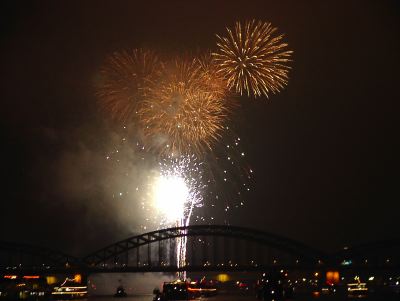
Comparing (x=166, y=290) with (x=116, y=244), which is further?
(x=116, y=244)

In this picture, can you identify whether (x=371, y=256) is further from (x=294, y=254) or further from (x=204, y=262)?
(x=204, y=262)

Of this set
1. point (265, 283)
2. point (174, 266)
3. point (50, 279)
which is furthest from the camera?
point (50, 279)

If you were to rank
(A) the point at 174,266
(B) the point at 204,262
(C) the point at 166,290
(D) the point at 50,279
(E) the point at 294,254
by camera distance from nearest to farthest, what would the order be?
(C) the point at 166,290, (A) the point at 174,266, (D) the point at 50,279, (B) the point at 204,262, (E) the point at 294,254

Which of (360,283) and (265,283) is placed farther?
(360,283)

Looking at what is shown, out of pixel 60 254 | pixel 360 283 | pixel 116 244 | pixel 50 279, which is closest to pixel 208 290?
pixel 360 283

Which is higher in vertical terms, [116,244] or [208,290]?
[116,244]

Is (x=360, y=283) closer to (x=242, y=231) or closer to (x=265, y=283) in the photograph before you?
(x=265, y=283)

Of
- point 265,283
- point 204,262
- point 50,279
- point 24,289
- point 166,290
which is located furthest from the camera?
point 204,262

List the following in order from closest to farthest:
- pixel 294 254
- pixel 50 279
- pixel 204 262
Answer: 1. pixel 50 279
2. pixel 204 262
3. pixel 294 254

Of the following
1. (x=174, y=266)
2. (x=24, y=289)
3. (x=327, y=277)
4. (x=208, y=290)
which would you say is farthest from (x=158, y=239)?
(x=24, y=289)
